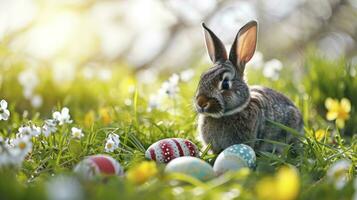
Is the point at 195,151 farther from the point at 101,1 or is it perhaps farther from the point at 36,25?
the point at 101,1

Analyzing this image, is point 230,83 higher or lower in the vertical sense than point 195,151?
higher

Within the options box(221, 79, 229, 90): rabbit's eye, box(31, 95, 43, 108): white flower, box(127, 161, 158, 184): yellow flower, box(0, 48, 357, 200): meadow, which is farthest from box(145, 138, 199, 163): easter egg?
box(31, 95, 43, 108): white flower

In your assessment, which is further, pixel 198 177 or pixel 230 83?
pixel 230 83

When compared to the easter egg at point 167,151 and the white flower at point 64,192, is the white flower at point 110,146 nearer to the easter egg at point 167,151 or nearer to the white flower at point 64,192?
the easter egg at point 167,151

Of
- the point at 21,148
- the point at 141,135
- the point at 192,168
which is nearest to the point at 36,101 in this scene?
the point at 141,135

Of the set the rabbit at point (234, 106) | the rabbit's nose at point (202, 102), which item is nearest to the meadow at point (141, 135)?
the rabbit at point (234, 106)

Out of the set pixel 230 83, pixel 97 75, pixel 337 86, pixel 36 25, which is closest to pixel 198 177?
pixel 230 83

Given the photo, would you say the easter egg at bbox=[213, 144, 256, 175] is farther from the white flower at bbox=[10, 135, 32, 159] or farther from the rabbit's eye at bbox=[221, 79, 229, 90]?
the white flower at bbox=[10, 135, 32, 159]
